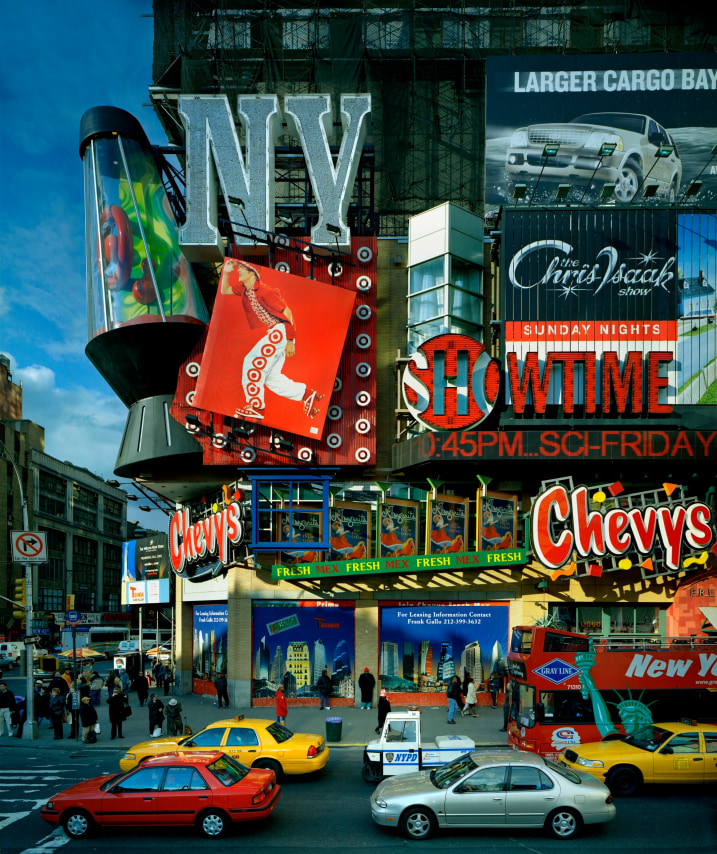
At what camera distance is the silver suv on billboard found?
37.0m

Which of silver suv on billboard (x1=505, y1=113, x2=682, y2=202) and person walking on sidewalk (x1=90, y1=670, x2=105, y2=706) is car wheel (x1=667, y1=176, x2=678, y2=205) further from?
person walking on sidewalk (x1=90, y1=670, x2=105, y2=706)

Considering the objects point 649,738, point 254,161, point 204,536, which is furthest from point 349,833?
point 254,161

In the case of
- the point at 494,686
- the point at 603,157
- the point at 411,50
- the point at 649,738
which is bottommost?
the point at 494,686

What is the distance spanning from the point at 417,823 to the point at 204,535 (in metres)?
20.1

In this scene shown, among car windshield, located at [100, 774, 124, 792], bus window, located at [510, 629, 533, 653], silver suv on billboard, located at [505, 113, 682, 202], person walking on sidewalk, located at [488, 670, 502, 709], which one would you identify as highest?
silver suv on billboard, located at [505, 113, 682, 202]

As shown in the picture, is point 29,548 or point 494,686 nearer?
point 29,548

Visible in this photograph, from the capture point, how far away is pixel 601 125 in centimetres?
3731

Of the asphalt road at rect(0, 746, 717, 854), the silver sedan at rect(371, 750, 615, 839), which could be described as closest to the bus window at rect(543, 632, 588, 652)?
the asphalt road at rect(0, 746, 717, 854)

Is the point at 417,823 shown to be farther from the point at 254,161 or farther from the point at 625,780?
the point at 254,161

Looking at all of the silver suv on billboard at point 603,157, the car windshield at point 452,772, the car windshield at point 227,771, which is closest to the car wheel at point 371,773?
the car windshield at point 452,772

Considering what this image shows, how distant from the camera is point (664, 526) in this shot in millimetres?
28016

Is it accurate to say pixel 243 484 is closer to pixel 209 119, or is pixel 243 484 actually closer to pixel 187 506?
pixel 187 506

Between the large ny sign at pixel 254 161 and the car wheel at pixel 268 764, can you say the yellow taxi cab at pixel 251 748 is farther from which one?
the large ny sign at pixel 254 161

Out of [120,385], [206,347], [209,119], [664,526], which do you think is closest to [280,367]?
[206,347]
